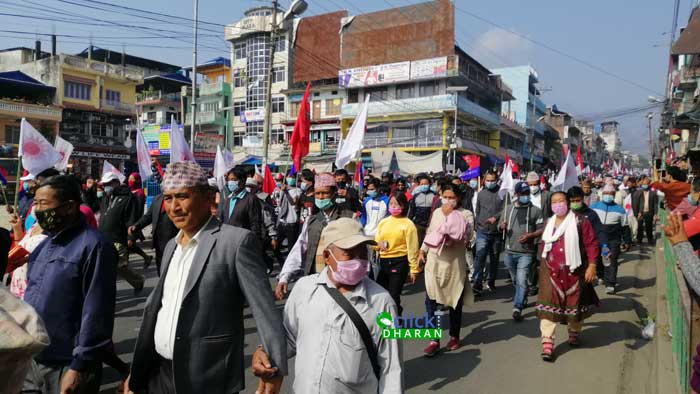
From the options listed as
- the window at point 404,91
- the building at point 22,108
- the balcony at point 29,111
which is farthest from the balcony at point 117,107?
the window at point 404,91

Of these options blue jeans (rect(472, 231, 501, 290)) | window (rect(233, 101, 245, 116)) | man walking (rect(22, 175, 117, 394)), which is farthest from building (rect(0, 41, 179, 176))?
man walking (rect(22, 175, 117, 394))

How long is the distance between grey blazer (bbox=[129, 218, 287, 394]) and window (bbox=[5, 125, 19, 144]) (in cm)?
3626

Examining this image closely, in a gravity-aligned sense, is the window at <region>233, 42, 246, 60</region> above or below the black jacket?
above

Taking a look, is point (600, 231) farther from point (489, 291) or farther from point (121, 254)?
point (121, 254)

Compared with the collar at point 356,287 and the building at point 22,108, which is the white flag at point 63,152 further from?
the building at point 22,108

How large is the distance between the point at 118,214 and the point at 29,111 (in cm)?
3130

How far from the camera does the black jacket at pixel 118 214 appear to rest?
6828 mm

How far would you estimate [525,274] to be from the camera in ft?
21.4

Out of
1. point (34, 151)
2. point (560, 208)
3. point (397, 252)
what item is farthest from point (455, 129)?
point (397, 252)

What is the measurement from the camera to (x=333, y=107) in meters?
41.6

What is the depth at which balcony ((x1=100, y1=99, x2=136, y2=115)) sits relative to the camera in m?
38.3

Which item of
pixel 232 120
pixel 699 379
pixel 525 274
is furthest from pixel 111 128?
pixel 699 379

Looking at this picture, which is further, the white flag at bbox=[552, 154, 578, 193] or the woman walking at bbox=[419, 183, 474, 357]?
the white flag at bbox=[552, 154, 578, 193]

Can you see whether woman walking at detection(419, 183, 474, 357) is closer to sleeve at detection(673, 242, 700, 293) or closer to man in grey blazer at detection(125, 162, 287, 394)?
sleeve at detection(673, 242, 700, 293)
